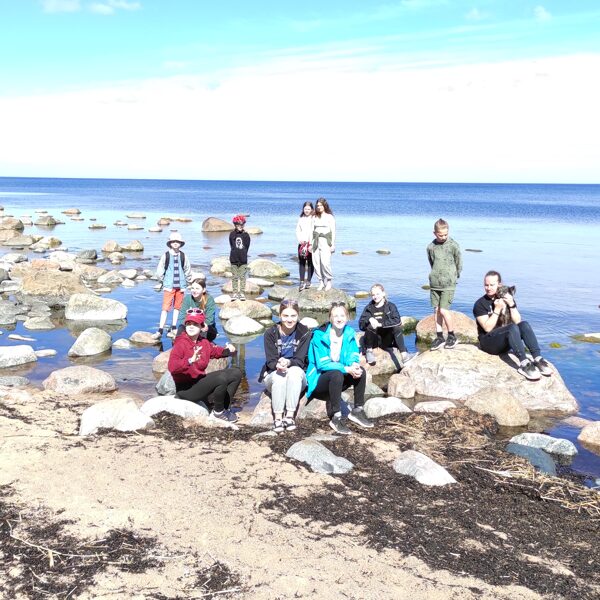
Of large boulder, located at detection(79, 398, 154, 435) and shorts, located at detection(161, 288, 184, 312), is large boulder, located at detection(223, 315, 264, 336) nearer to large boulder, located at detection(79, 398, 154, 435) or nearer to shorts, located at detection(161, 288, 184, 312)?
shorts, located at detection(161, 288, 184, 312)

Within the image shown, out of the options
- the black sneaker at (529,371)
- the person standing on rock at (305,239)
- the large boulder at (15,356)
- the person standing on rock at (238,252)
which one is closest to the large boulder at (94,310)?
the person standing on rock at (238,252)

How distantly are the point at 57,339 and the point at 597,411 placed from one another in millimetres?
11160

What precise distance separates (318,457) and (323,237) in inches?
405

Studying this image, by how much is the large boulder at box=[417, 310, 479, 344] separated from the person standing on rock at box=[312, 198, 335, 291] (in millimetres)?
3495

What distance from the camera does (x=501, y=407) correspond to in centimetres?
975

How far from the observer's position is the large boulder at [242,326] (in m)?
15.2

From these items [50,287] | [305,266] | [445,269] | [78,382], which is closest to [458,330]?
[445,269]

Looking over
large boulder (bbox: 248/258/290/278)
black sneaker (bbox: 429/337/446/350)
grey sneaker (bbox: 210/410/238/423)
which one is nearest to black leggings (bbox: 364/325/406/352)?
black sneaker (bbox: 429/337/446/350)

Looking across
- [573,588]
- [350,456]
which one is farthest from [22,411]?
[573,588]

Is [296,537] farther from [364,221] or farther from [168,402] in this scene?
[364,221]

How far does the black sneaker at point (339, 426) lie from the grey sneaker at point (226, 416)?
142cm

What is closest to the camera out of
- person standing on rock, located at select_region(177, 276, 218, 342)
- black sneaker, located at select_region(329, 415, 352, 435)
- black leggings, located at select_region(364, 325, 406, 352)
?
black sneaker, located at select_region(329, 415, 352, 435)

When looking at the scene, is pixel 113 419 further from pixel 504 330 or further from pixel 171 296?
pixel 504 330

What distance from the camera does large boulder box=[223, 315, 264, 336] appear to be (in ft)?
50.0
